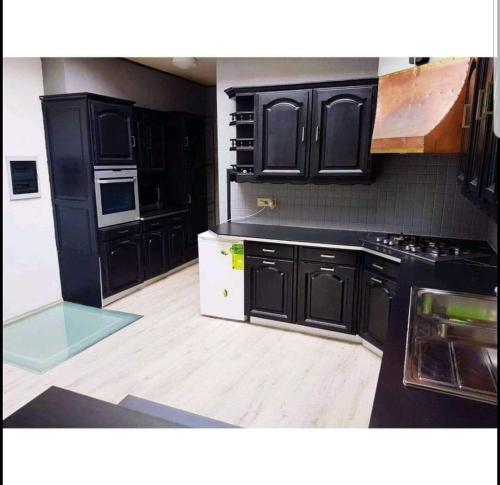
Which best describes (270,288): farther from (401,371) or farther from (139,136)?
(139,136)

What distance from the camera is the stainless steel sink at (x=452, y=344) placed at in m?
1.02

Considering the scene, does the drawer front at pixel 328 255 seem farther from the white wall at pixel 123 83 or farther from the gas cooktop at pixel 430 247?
the white wall at pixel 123 83

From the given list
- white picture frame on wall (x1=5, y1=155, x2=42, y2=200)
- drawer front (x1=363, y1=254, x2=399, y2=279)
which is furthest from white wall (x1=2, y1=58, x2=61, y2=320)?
drawer front (x1=363, y1=254, x2=399, y2=279)

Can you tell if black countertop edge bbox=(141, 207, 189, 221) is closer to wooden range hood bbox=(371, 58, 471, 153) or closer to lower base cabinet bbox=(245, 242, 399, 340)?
lower base cabinet bbox=(245, 242, 399, 340)

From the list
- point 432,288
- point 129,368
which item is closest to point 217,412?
point 129,368

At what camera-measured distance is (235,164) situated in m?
3.49

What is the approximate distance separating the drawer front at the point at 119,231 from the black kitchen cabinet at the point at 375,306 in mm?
2341

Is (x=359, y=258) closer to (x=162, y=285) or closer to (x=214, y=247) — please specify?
(x=214, y=247)

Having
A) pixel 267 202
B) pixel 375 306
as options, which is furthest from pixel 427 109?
pixel 267 202

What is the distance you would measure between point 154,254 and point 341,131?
248 cm

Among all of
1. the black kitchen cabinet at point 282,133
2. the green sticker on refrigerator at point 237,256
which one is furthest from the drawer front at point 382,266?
the green sticker on refrigerator at point 237,256

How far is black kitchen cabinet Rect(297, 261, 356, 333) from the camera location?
113 inches
